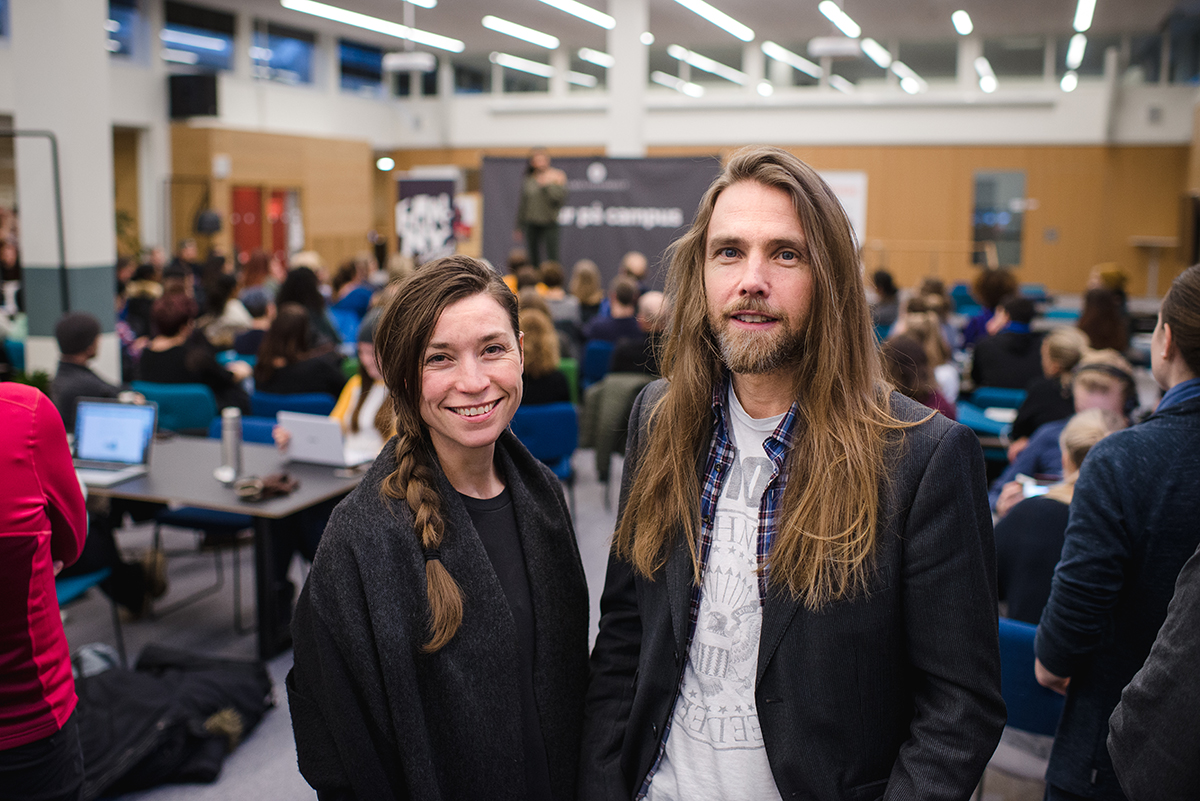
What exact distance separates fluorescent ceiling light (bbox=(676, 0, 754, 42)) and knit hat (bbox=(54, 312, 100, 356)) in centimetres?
1064

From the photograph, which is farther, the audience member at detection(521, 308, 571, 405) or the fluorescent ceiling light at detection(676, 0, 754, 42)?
the fluorescent ceiling light at detection(676, 0, 754, 42)

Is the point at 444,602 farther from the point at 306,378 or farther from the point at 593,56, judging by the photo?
the point at 593,56

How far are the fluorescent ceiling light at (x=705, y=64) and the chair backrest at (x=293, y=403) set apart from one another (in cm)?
1375

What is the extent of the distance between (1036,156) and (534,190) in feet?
34.6

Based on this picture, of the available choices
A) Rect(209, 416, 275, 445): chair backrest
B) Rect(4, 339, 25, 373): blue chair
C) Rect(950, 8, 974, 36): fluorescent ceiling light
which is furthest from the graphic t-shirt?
Rect(950, 8, 974, 36): fluorescent ceiling light

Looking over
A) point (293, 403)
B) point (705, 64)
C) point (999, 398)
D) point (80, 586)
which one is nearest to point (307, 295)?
point (293, 403)

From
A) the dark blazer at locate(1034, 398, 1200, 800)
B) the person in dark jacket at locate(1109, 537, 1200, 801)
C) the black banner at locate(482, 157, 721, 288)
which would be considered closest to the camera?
the person in dark jacket at locate(1109, 537, 1200, 801)

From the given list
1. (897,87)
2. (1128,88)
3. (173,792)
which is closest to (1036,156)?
(1128,88)

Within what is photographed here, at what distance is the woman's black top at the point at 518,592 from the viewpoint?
1466 millimetres

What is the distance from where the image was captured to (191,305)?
535 centimetres

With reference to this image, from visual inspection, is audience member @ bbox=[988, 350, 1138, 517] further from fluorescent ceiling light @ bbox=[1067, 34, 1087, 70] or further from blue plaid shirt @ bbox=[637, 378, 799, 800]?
fluorescent ceiling light @ bbox=[1067, 34, 1087, 70]

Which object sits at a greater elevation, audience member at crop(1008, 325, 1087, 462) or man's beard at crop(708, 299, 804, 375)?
→ man's beard at crop(708, 299, 804, 375)

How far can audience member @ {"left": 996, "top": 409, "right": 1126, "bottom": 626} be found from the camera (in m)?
2.67

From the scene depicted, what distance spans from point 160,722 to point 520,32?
14.6m
